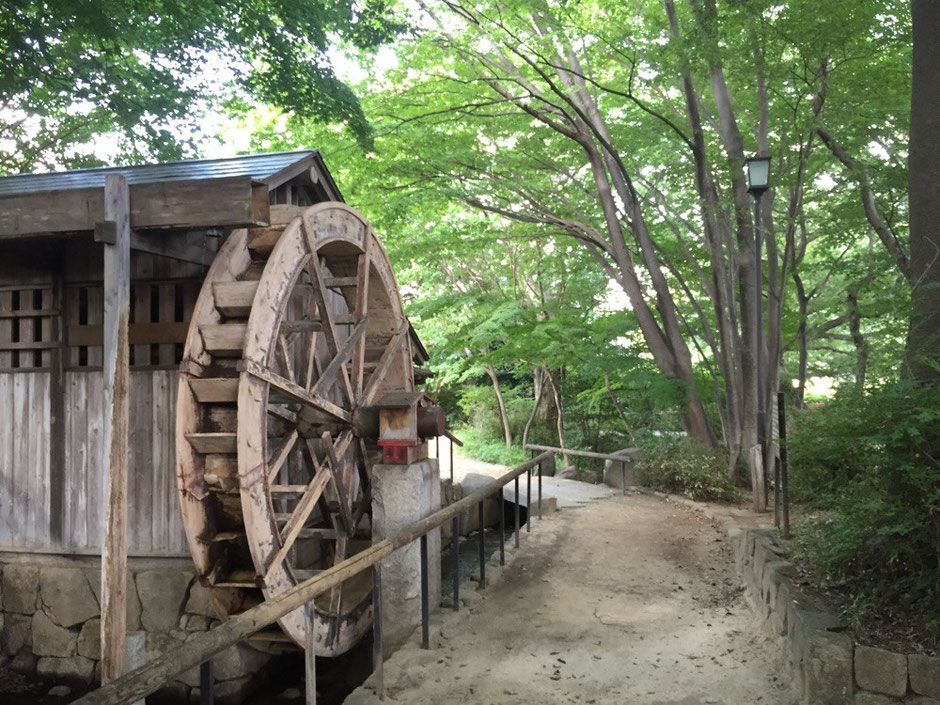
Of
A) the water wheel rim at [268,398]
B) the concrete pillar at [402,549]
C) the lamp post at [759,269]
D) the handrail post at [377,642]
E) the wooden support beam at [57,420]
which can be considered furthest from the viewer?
the lamp post at [759,269]

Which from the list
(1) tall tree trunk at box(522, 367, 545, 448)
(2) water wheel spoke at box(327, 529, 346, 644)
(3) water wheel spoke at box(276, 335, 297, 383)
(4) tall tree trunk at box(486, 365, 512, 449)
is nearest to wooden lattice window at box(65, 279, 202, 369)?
(3) water wheel spoke at box(276, 335, 297, 383)

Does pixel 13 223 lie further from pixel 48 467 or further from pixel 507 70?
pixel 507 70

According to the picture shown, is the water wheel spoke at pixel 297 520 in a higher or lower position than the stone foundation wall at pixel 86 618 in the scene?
higher

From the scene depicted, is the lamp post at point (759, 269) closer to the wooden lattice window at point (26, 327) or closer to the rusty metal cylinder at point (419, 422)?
the rusty metal cylinder at point (419, 422)

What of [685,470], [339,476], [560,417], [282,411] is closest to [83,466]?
[282,411]

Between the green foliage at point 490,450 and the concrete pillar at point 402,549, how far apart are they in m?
9.49

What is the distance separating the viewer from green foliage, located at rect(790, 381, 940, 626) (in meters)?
3.42

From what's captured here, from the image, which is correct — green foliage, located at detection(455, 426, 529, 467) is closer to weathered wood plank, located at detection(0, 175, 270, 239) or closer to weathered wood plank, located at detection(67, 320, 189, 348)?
weathered wood plank, located at detection(67, 320, 189, 348)

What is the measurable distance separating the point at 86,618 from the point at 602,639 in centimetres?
397

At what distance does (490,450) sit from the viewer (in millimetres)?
16250

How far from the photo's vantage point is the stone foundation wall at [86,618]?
18.3 feet

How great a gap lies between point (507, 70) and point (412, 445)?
6.82 m

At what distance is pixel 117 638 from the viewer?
377cm

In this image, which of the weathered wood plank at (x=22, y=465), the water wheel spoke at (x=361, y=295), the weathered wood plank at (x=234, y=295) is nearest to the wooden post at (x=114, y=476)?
the weathered wood plank at (x=234, y=295)
